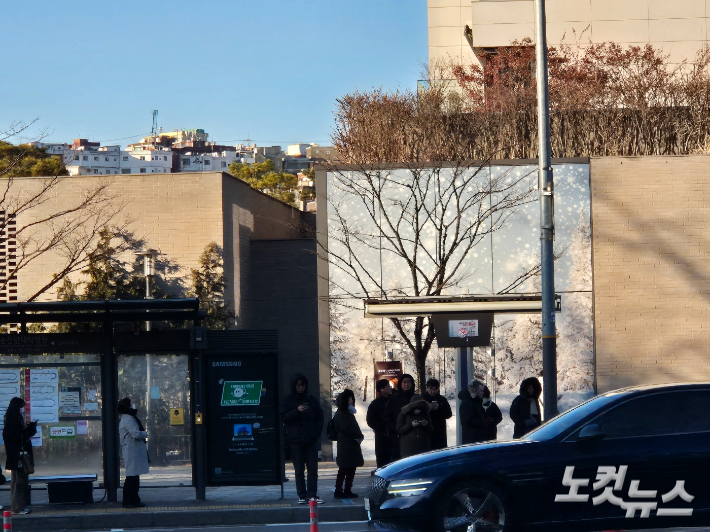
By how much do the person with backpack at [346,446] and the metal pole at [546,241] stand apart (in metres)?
3.15

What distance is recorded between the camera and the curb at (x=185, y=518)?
12.2m

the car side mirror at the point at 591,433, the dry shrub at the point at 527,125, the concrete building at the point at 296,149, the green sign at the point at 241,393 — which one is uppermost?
the concrete building at the point at 296,149

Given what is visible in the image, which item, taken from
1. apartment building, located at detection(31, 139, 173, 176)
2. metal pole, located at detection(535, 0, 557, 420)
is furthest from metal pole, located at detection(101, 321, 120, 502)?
apartment building, located at detection(31, 139, 173, 176)

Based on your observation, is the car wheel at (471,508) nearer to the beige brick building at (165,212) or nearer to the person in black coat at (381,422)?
the person in black coat at (381,422)

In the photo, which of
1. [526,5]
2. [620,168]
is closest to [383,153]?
[620,168]

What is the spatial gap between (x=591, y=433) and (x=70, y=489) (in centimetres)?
802

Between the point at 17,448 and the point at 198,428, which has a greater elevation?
the point at 198,428

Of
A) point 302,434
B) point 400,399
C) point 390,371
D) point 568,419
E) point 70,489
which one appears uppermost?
point 390,371

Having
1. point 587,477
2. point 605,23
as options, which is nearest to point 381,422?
point 587,477

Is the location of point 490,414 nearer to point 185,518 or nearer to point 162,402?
point 185,518

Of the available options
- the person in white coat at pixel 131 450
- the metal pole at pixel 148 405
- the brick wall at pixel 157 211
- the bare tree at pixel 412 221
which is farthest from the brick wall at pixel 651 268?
the person in white coat at pixel 131 450

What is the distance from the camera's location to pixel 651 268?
1906cm

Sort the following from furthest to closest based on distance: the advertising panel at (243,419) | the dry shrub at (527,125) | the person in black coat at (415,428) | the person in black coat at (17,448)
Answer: the dry shrub at (527,125)
the advertising panel at (243,419)
the person in black coat at (415,428)
the person in black coat at (17,448)

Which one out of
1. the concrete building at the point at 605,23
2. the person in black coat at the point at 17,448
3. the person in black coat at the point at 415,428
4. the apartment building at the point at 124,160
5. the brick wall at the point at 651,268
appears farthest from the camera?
the apartment building at the point at 124,160
